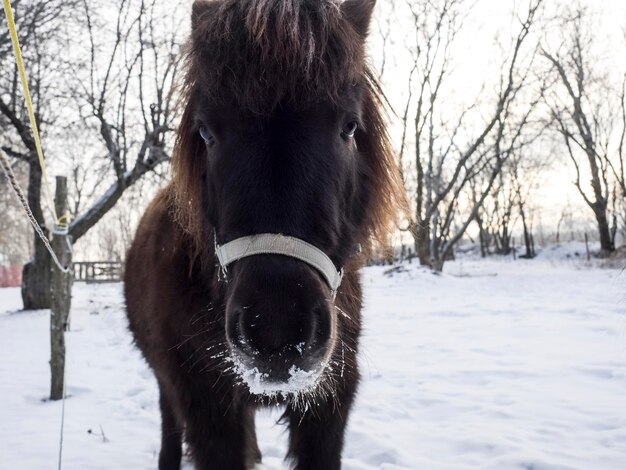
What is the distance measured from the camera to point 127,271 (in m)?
3.53

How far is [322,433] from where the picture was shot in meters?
2.04

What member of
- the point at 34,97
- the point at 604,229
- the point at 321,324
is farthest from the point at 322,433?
the point at 604,229

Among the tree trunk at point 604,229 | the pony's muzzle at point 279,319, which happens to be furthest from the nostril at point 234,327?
the tree trunk at point 604,229

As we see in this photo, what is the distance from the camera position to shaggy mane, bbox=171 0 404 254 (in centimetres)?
144

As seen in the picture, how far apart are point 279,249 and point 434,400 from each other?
11.2 feet

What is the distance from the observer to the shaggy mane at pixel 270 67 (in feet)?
4.72

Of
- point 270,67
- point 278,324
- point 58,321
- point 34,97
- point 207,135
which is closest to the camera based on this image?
point 278,324

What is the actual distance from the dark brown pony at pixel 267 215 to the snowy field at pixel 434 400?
656 mm

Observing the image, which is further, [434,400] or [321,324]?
[434,400]

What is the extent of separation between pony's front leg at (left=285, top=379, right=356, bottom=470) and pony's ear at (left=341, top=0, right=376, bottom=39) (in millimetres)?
1665

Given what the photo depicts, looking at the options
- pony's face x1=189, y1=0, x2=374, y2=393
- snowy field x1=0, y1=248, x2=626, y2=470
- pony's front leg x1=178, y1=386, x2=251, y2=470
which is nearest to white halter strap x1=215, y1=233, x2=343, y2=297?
pony's face x1=189, y1=0, x2=374, y2=393

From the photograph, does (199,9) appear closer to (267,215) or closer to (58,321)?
(267,215)

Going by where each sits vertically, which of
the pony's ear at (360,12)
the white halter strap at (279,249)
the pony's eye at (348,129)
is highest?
the pony's ear at (360,12)

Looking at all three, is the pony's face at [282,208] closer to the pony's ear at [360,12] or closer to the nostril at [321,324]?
the nostril at [321,324]
